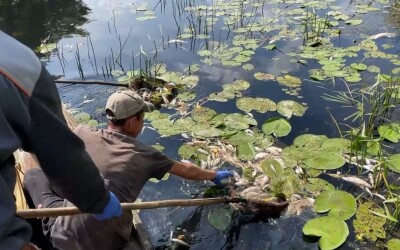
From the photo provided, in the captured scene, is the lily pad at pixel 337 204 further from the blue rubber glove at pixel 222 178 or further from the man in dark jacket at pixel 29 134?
the man in dark jacket at pixel 29 134

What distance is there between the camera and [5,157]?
1304 millimetres

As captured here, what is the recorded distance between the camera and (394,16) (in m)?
7.25

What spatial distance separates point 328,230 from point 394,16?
18.0 feet

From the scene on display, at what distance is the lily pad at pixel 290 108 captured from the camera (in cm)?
479

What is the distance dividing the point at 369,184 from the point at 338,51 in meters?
3.01

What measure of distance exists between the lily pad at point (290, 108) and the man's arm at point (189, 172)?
5.47 feet

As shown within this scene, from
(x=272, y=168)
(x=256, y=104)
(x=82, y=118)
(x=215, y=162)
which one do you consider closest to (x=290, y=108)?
(x=256, y=104)

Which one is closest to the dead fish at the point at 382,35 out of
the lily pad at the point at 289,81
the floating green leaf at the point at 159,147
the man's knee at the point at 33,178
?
the lily pad at the point at 289,81

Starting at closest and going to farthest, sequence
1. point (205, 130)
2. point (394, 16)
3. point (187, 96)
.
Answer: point (205, 130)
point (187, 96)
point (394, 16)

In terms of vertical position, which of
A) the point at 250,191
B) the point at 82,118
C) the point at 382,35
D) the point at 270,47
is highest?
the point at 382,35

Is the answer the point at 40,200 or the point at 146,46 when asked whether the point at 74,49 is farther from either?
the point at 40,200

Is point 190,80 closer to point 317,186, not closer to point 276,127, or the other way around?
point 276,127

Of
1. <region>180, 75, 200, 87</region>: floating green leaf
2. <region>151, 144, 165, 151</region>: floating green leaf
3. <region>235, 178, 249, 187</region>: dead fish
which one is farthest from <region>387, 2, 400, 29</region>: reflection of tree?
<region>151, 144, 165, 151</region>: floating green leaf

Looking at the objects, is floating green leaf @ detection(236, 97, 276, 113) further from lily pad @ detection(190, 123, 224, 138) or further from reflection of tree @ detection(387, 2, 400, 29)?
reflection of tree @ detection(387, 2, 400, 29)
